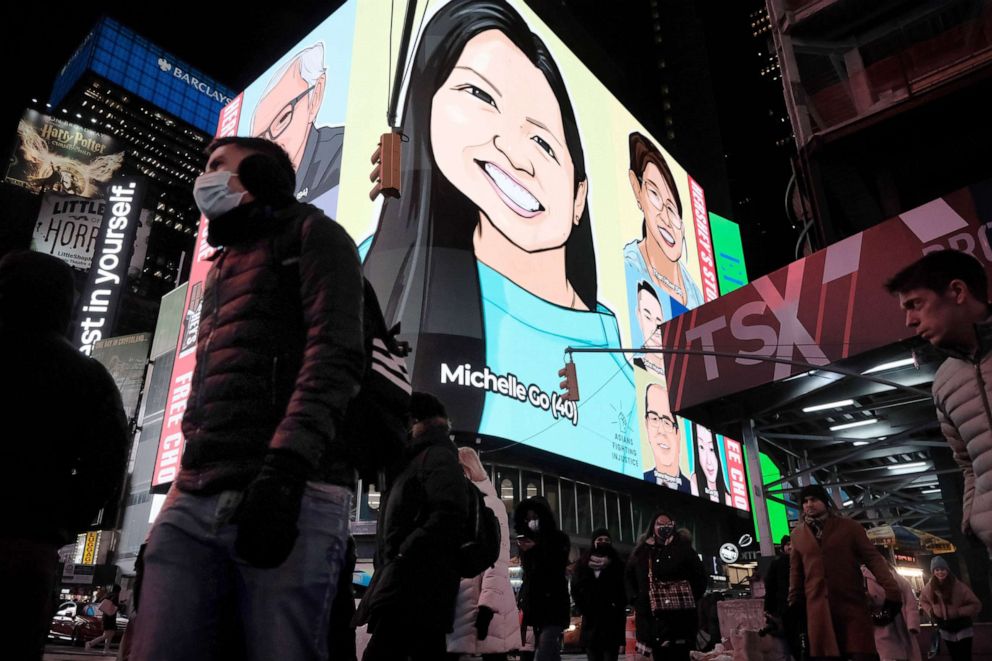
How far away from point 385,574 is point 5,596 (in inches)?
67.2

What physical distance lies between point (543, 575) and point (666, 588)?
135cm

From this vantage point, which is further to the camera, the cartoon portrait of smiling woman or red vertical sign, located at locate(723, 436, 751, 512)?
red vertical sign, located at locate(723, 436, 751, 512)

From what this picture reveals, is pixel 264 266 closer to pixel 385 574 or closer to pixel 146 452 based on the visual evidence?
pixel 385 574

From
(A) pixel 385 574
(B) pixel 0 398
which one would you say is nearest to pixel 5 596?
(B) pixel 0 398

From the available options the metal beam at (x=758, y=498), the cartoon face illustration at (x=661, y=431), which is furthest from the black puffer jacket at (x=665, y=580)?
the cartoon face illustration at (x=661, y=431)

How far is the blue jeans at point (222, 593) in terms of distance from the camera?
5.46 ft

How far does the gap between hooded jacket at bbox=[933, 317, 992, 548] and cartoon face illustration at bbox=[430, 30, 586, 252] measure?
22.8 m

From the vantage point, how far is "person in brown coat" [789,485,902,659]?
209 inches

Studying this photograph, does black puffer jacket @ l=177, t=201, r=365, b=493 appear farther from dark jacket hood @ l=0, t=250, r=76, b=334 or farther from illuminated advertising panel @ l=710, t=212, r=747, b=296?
illuminated advertising panel @ l=710, t=212, r=747, b=296

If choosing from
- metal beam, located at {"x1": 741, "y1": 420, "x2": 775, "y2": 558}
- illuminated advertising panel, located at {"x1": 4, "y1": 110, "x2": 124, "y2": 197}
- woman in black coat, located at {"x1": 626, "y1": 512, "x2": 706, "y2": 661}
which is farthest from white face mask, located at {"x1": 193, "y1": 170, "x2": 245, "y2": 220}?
illuminated advertising panel, located at {"x1": 4, "y1": 110, "x2": 124, "y2": 197}

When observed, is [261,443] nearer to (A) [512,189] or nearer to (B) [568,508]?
(A) [512,189]

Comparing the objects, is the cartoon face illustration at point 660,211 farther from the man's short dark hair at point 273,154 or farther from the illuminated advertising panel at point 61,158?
the illuminated advertising panel at point 61,158

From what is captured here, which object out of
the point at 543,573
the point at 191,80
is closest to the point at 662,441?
the point at 543,573

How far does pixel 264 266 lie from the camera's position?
2.06 meters
